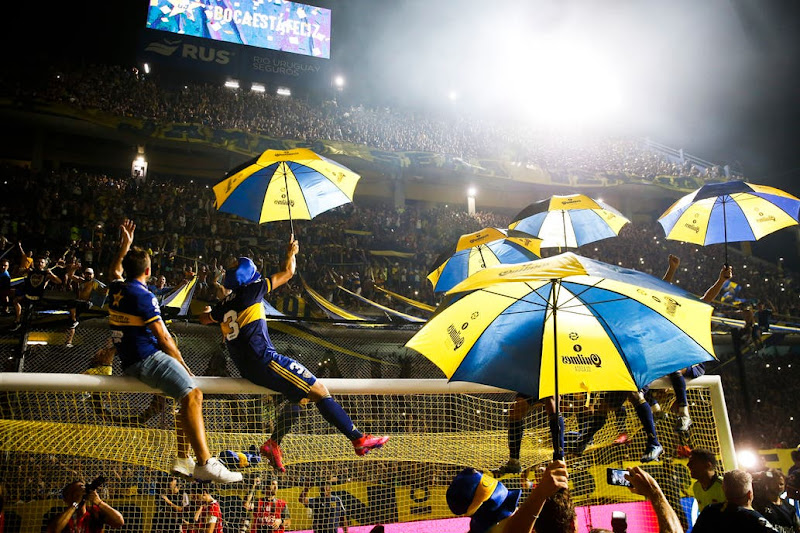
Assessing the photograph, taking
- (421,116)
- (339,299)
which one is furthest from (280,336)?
(421,116)

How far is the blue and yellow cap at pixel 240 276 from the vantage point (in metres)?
3.83

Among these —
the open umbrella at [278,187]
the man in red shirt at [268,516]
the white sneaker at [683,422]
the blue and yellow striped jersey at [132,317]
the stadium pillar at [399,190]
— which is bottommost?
the man in red shirt at [268,516]

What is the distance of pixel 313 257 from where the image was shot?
1745 centimetres

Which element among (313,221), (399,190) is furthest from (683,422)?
(399,190)

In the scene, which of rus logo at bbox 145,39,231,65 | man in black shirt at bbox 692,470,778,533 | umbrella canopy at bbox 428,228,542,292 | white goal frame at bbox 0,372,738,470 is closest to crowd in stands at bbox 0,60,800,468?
rus logo at bbox 145,39,231,65

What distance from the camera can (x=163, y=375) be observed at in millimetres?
3299

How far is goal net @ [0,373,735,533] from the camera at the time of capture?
376 cm

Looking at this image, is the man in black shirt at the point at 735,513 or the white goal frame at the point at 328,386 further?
the white goal frame at the point at 328,386

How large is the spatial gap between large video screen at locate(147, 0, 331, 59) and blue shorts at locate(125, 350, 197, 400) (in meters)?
29.0

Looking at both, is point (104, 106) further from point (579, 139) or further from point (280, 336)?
point (579, 139)

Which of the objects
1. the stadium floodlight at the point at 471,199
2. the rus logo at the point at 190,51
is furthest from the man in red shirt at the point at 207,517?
the rus logo at the point at 190,51

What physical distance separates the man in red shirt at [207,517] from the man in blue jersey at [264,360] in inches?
33.5

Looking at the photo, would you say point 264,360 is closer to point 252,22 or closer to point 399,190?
point 399,190

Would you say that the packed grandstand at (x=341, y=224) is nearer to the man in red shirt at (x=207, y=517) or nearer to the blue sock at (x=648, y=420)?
the blue sock at (x=648, y=420)
